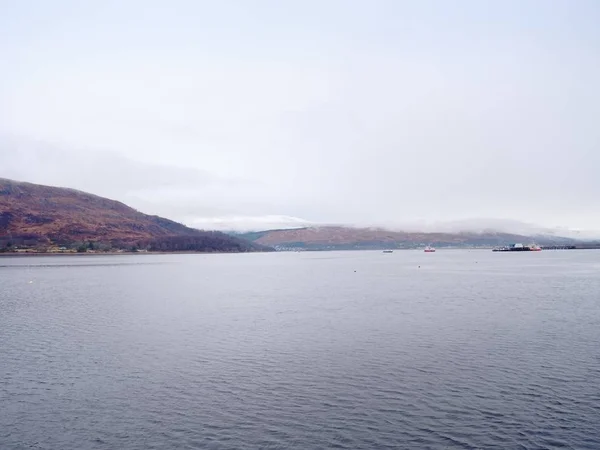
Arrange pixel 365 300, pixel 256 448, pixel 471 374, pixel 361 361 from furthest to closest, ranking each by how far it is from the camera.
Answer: pixel 365 300 < pixel 361 361 < pixel 471 374 < pixel 256 448

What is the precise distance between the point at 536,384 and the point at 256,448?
54.2ft

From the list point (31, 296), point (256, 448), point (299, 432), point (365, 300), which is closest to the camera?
point (256, 448)

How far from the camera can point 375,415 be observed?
21938 millimetres

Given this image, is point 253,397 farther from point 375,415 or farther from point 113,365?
point 113,365

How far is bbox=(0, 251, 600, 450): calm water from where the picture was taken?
66.1 feet

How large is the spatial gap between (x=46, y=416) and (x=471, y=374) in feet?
76.5

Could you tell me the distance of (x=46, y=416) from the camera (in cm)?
2258

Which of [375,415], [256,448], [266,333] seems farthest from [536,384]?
[266,333]

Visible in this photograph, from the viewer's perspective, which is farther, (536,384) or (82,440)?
(536,384)

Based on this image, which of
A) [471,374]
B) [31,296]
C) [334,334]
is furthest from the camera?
[31,296]

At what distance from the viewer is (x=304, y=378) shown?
2788 centimetres

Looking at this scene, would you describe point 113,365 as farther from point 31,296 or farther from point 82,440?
point 31,296

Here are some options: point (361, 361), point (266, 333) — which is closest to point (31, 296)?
point (266, 333)

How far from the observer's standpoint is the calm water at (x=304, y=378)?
20.1 metres
